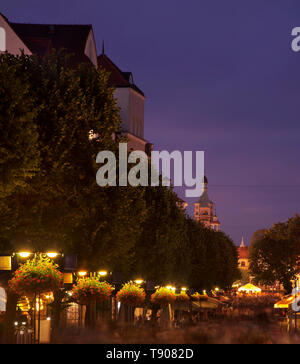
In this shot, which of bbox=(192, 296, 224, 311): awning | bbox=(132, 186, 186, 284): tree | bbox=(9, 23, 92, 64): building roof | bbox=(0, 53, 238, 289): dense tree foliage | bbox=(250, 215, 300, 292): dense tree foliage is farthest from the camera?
bbox=(250, 215, 300, 292): dense tree foliage

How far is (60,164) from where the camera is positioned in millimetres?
31703

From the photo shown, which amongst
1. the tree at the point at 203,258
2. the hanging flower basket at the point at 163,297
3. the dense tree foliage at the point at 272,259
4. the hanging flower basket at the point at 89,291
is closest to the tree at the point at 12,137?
the hanging flower basket at the point at 89,291

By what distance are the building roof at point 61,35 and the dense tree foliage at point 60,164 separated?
24995 millimetres

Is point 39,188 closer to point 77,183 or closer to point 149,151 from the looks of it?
point 77,183

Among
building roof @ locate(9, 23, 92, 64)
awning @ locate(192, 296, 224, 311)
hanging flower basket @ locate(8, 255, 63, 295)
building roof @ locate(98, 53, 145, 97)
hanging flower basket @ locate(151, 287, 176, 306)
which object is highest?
building roof @ locate(98, 53, 145, 97)

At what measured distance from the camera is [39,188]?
31.0 m

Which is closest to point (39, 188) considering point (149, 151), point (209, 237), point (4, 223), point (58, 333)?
point (4, 223)

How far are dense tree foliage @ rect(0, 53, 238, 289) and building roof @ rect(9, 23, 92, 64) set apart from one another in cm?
2499

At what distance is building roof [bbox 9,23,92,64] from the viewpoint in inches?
2539

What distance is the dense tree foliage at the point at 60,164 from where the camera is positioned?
26172 mm

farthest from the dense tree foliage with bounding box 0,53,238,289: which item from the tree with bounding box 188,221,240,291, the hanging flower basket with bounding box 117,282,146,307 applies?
the tree with bounding box 188,221,240,291

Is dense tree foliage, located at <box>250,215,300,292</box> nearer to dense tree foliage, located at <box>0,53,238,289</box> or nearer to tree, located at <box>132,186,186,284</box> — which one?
tree, located at <box>132,186,186,284</box>

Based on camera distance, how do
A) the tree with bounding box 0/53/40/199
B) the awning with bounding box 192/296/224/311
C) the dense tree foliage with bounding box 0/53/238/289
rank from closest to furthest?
the tree with bounding box 0/53/40/199, the dense tree foliage with bounding box 0/53/238/289, the awning with bounding box 192/296/224/311
